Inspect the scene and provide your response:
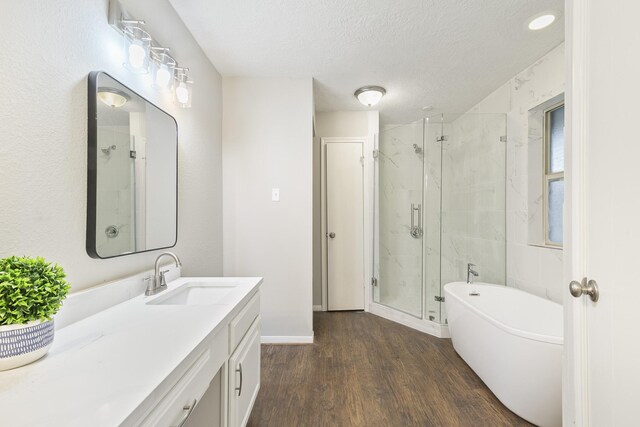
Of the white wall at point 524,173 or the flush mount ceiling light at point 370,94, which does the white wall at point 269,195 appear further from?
the white wall at point 524,173

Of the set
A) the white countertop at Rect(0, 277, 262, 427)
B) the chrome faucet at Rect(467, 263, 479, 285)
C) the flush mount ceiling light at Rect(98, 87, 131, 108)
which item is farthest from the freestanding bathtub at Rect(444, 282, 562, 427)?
the flush mount ceiling light at Rect(98, 87, 131, 108)

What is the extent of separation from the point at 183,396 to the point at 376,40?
87.6 inches

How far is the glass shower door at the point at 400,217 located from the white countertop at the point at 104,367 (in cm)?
244

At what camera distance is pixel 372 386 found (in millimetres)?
1807

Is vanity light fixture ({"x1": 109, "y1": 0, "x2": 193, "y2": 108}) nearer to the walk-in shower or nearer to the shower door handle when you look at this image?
the walk-in shower

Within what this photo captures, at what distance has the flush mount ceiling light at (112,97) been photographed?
1077 mm

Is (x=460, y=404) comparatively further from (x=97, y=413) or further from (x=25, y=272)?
(x=25, y=272)

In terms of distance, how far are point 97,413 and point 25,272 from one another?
408 millimetres

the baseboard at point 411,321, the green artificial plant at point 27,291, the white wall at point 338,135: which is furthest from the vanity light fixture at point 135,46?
the baseboard at point 411,321

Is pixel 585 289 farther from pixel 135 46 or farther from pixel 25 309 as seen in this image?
pixel 135 46

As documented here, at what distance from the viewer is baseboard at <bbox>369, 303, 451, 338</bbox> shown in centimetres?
254

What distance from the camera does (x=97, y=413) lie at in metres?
0.48

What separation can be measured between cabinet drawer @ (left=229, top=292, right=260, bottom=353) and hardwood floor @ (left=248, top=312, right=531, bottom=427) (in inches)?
24.3

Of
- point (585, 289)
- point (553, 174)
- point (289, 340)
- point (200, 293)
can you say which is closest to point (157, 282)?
point (200, 293)
